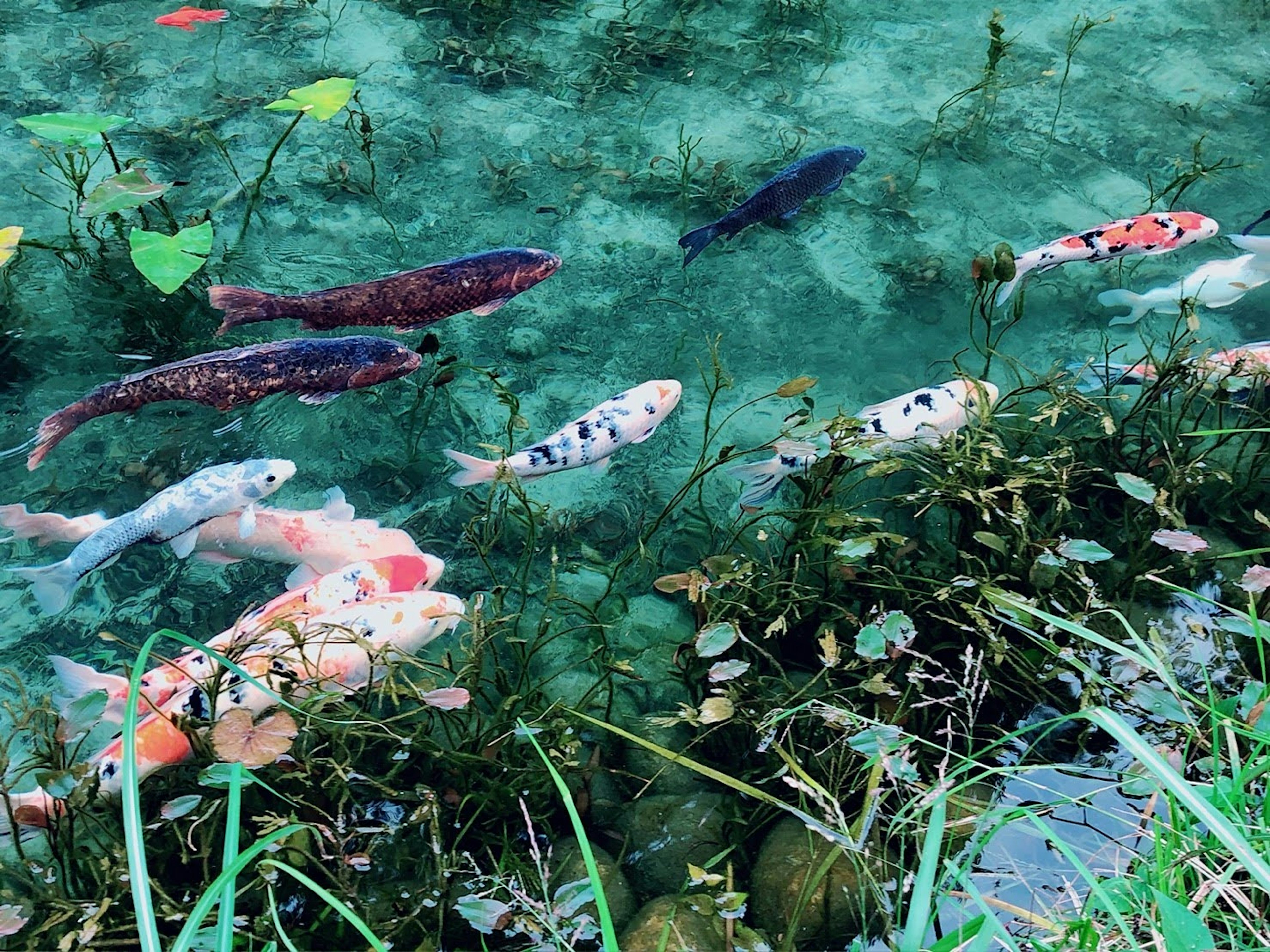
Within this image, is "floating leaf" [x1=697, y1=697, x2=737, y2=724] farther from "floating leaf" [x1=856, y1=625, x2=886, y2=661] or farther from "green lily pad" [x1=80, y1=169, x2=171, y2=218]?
"green lily pad" [x1=80, y1=169, x2=171, y2=218]

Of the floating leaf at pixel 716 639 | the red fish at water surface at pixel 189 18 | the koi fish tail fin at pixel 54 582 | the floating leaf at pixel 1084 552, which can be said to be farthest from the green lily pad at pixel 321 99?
the floating leaf at pixel 1084 552

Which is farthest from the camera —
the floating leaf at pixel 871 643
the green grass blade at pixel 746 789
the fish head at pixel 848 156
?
the fish head at pixel 848 156

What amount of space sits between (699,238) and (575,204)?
91 centimetres

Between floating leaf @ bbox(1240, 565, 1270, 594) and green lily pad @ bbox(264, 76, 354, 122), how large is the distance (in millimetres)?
3866

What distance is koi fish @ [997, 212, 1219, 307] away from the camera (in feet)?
14.6

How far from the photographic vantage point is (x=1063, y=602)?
11.2 ft

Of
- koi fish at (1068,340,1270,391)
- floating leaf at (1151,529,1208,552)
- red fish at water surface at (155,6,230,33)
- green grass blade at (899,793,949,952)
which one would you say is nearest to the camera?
green grass blade at (899,793,949,952)

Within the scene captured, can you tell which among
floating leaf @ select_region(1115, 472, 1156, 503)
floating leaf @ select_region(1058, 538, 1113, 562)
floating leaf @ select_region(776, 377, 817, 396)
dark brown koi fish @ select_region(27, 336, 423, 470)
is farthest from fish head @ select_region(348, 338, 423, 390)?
floating leaf @ select_region(1115, 472, 1156, 503)

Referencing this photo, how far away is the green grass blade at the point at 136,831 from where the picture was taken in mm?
1645

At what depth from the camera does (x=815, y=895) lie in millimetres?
2783

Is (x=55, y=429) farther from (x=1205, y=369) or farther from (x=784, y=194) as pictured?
(x=1205, y=369)

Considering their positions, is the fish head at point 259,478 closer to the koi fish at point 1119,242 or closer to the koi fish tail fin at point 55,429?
the koi fish tail fin at point 55,429

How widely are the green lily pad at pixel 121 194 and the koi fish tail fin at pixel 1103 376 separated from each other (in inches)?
153

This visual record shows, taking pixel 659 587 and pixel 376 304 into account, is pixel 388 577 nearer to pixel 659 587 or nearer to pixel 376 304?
pixel 659 587
